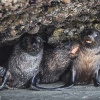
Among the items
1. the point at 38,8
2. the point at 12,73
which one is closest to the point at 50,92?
the point at 12,73

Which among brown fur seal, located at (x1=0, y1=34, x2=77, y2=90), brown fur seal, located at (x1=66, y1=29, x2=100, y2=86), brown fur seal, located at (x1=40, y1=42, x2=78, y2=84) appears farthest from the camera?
brown fur seal, located at (x1=40, y1=42, x2=78, y2=84)

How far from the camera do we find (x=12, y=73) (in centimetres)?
572

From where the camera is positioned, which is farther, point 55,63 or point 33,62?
point 55,63

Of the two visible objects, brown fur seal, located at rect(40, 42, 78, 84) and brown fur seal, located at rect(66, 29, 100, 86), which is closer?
brown fur seal, located at rect(66, 29, 100, 86)

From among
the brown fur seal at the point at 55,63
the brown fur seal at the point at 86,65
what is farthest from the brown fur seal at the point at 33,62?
the brown fur seal at the point at 86,65

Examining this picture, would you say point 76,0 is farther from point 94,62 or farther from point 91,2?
point 94,62

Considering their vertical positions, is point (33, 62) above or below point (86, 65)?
above

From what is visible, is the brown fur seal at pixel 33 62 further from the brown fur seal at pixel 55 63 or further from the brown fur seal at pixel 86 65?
the brown fur seal at pixel 86 65

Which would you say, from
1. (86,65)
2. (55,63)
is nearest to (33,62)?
(55,63)

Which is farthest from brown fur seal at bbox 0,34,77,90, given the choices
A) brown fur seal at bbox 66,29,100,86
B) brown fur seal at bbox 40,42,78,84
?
brown fur seal at bbox 66,29,100,86

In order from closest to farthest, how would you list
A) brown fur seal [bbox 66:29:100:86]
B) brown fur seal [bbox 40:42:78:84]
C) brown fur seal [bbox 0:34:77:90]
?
1. brown fur seal [bbox 0:34:77:90]
2. brown fur seal [bbox 66:29:100:86]
3. brown fur seal [bbox 40:42:78:84]

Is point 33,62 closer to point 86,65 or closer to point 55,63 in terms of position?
point 55,63

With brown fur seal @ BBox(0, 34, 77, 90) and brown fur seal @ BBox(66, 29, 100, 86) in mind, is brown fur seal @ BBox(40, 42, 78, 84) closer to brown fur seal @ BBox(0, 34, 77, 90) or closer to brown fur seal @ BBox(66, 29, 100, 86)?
brown fur seal @ BBox(0, 34, 77, 90)

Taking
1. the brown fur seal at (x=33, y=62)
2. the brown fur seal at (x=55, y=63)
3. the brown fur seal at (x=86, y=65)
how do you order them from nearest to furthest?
the brown fur seal at (x=33, y=62), the brown fur seal at (x=86, y=65), the brown fur seal at (x=55, y=63)
